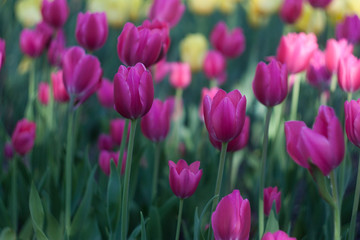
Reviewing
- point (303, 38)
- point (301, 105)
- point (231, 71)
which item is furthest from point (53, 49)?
point (231, 71)

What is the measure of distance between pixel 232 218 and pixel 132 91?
24 centimetres

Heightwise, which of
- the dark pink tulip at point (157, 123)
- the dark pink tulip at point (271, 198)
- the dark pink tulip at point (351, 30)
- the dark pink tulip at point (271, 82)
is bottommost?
the dark pink tulip at point (271, 198)

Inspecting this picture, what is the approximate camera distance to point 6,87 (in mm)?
1990

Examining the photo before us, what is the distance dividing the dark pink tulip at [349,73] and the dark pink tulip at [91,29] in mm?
497

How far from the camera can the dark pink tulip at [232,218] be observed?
0.69 m

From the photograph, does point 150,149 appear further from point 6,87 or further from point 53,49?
point 6,87

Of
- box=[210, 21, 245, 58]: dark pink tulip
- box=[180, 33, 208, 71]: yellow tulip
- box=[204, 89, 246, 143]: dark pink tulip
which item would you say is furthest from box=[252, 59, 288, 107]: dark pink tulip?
box=[180, 33, 208, 71]: yellow tulip

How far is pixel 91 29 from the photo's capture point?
104cm

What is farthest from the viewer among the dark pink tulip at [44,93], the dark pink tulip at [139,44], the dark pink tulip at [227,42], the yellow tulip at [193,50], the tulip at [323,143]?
the yellow tulip at [193,50]

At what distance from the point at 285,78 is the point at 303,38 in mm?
290

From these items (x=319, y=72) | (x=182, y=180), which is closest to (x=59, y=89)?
(x=182, y=180)

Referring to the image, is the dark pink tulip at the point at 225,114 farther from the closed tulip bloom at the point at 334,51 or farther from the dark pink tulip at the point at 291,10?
the dark pink tulip at the point at 291,10

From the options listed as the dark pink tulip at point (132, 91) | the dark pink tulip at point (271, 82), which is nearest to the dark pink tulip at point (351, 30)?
the dark pink tulip at point (271, 82)

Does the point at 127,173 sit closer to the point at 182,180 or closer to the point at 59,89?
the point at 182,180
